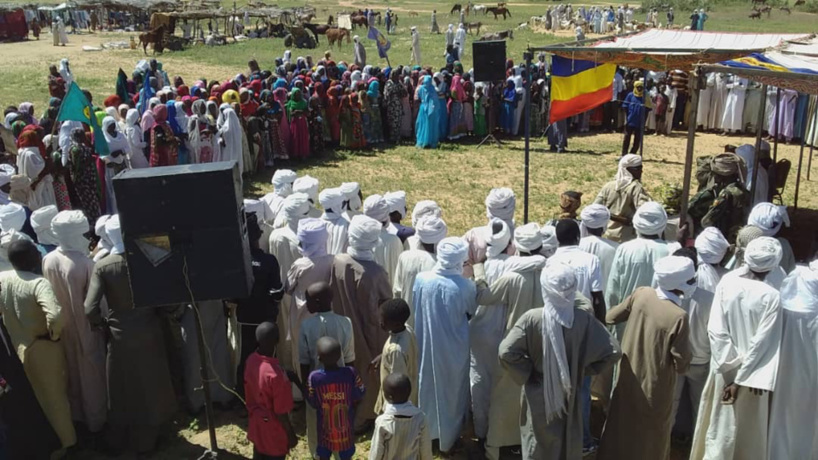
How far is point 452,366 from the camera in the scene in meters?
4.87

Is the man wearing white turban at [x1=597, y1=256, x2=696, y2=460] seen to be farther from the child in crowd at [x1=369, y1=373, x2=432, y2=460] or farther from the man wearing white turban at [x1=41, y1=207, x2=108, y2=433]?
the man wearing white turban at [x1=41, y1=207, x2=108, y2=433]

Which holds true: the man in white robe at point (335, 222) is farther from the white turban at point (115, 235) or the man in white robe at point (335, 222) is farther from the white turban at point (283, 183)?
the white turban at point (115, 235)

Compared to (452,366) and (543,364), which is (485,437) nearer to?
(452,366)

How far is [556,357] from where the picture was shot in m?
4.01

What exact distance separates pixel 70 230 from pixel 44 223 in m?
0.70

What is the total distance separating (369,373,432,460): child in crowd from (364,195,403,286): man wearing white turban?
2.20 m

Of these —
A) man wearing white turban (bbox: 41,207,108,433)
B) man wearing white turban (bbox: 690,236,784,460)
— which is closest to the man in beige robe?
man wearing white turban (bbox: 41,207,108,433)

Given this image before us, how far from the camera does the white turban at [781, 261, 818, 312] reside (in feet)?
13.8

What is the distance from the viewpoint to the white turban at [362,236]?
510 centimetres

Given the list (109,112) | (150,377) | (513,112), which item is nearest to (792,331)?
(150,377)

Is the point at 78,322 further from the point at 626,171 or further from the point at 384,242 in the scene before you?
the point at 626,171

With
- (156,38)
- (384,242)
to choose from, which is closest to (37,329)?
(384,242)

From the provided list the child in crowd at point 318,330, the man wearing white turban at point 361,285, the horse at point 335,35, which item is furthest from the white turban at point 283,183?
the horse at point 335,35

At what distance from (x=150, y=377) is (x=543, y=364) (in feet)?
8.78
